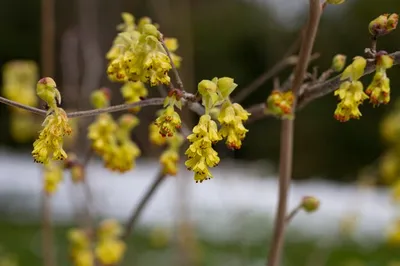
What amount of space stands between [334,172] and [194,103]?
24.7 ft

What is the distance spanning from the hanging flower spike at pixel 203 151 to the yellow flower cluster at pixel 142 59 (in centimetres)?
5

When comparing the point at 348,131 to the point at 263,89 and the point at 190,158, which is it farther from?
the point at 190,158

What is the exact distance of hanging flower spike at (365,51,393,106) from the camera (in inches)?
23.4

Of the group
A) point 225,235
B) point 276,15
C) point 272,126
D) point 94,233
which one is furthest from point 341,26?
point 94,233

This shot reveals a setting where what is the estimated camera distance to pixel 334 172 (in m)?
7.98

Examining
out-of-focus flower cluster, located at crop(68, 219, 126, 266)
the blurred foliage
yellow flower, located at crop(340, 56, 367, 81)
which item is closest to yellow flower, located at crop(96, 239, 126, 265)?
out-of-focus flower cluster, located at crop(68, 219, 126, 266)

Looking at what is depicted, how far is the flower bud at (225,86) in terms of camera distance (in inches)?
23.7

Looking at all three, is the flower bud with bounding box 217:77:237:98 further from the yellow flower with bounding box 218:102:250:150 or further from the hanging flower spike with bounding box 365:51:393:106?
the hanging flower spike with bounding box 365:51:393:106

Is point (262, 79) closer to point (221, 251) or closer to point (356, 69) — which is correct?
point (356, 69)

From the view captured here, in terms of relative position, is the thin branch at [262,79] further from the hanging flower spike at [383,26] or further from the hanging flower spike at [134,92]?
the hanging flower spike at [383,26]

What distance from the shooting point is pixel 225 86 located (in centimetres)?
61

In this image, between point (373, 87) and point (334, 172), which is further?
point (334, 172)

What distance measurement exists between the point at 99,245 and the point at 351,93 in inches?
24.6

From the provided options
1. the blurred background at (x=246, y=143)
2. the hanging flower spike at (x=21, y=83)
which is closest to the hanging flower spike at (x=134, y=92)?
the hanging flower spike at (x=21, y=83)
